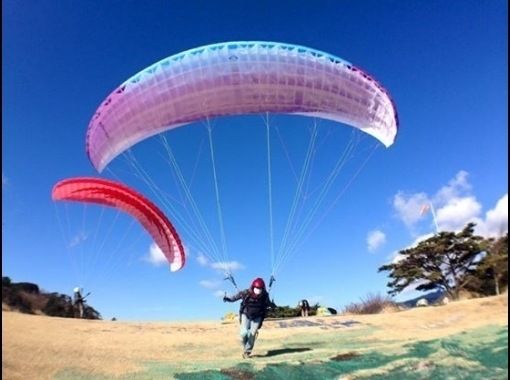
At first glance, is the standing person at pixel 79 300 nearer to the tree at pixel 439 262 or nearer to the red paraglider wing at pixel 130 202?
the red paraglider wing at pixel 130 202

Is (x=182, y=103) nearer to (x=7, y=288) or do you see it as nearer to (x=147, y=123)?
(x=147, y=123)

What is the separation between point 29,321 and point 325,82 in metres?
10.3

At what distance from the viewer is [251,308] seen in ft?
33.1

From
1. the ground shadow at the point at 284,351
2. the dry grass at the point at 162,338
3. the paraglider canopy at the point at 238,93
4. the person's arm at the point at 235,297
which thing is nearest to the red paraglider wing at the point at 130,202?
the paraglider canopy at the point at 238,93

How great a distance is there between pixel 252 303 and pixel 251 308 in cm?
10

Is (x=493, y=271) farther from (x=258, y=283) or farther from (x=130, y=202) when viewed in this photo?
(x=130, y=202)

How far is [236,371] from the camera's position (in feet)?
27.3

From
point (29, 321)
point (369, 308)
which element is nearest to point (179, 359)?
point (29, 321)

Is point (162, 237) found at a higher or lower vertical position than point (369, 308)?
higher

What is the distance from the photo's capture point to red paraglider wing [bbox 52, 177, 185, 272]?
16.4 metres

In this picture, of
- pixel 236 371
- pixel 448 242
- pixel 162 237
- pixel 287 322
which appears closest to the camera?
pixel 236 371

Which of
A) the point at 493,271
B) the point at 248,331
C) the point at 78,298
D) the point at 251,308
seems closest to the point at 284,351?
the point at 248,331

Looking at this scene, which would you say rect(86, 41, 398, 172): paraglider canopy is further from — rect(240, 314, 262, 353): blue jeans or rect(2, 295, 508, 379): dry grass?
rect(240, 314, 262, 353): blue jeans

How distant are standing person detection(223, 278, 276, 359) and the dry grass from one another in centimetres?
48
